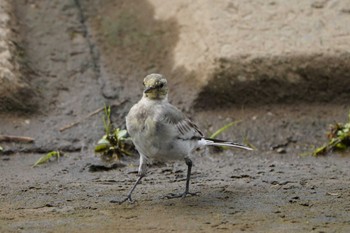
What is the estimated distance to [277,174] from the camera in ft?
22.5

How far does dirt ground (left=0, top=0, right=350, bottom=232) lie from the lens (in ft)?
18.0

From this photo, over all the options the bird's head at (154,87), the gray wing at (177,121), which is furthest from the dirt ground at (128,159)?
the bird's head at (154,87)

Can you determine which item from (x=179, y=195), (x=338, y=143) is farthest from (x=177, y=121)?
(x=338, y=143)

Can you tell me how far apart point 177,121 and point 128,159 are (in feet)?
4.70

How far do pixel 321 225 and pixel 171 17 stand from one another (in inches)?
170

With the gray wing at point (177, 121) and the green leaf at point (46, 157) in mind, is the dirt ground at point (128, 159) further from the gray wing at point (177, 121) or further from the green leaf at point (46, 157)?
the gray wing at point (177, 121)

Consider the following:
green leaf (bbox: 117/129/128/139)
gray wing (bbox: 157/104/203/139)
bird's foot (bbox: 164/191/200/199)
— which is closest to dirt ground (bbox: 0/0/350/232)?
bird's foot (bbox: 164/191/200/199)

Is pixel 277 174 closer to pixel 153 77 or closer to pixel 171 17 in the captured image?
pixel 153 77

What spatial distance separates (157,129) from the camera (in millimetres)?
5980

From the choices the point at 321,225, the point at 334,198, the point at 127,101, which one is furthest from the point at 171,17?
the point at 321,225

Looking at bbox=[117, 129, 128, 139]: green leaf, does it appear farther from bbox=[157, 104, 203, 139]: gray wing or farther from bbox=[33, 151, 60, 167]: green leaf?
bbox=[157, 104, 203, 139]: gray wing

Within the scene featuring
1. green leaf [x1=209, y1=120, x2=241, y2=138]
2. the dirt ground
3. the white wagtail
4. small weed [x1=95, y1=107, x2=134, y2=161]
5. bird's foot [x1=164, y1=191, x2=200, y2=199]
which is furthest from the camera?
green leaf [x1=209, y1=120, x2=241, y2=138]

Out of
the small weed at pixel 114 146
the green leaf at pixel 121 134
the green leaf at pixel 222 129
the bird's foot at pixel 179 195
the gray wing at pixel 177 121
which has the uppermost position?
the gray wing at pixel 177 121

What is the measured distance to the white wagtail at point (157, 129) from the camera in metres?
5.98
